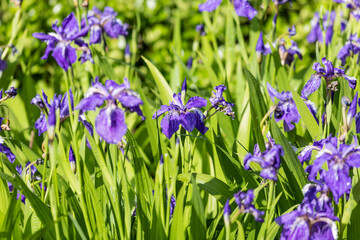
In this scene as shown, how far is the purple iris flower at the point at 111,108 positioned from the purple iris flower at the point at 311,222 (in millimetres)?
624

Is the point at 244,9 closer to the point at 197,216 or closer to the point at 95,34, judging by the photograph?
the point at 95,34

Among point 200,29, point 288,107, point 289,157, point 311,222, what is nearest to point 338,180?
point 311,222

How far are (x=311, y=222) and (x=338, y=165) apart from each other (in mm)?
216

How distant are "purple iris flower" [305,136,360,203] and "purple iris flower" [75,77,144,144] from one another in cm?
65

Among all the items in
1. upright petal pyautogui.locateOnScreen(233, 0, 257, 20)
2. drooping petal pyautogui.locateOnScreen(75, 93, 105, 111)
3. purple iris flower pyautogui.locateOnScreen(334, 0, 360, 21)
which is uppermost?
upright petal pyautogui.locateOnScreen(233, 0, 257, 20)

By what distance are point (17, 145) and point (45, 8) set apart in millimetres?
3237

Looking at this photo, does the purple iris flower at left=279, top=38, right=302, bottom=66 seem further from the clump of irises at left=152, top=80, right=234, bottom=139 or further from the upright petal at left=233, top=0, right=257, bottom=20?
the clump of irises at left=152, top=80, right=234, bottom=139

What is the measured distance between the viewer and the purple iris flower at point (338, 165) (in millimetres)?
1497

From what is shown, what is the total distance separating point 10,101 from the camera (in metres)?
3.27

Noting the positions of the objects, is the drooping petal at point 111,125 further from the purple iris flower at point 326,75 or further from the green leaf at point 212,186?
the purple iris flower at point 326,75

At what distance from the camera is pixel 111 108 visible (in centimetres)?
153

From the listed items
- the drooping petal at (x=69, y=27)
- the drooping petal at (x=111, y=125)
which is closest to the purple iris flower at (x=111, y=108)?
the drooping petal at (x=111, y=125)

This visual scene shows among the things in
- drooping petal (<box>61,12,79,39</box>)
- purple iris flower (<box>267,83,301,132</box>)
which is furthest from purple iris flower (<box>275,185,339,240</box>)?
drooping petal (<box>61,12,79,39</box>)

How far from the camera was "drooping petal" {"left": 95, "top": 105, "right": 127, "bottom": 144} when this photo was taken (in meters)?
1.50
